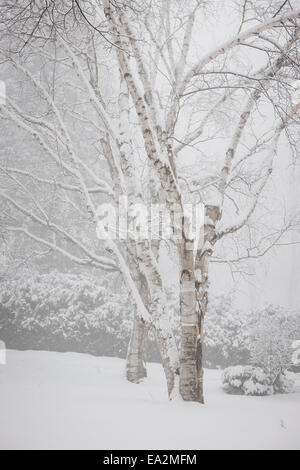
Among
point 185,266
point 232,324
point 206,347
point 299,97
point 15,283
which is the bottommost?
point 206,347

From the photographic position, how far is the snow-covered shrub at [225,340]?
9.23 meters

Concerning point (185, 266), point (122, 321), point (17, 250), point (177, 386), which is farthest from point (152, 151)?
point (17, 250)

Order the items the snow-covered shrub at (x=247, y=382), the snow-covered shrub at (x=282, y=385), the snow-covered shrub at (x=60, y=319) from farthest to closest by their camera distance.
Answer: the snow-covered shrub at (x=60, y=319) → the snow-covered shrub at (x=282, y=385) → the snow-covered shrub at (x=247, y=382)

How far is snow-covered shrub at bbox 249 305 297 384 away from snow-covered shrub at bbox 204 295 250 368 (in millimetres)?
1702

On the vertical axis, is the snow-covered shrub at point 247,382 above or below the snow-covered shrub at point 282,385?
above

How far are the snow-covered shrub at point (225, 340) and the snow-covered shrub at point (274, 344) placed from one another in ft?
5.59

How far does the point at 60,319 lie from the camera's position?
926 cm

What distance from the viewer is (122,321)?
948 cm

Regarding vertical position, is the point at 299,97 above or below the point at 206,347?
above

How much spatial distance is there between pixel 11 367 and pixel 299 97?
23.2 ft

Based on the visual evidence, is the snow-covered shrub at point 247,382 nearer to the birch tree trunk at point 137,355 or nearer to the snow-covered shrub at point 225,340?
the birch tree trunk at point 137,355
